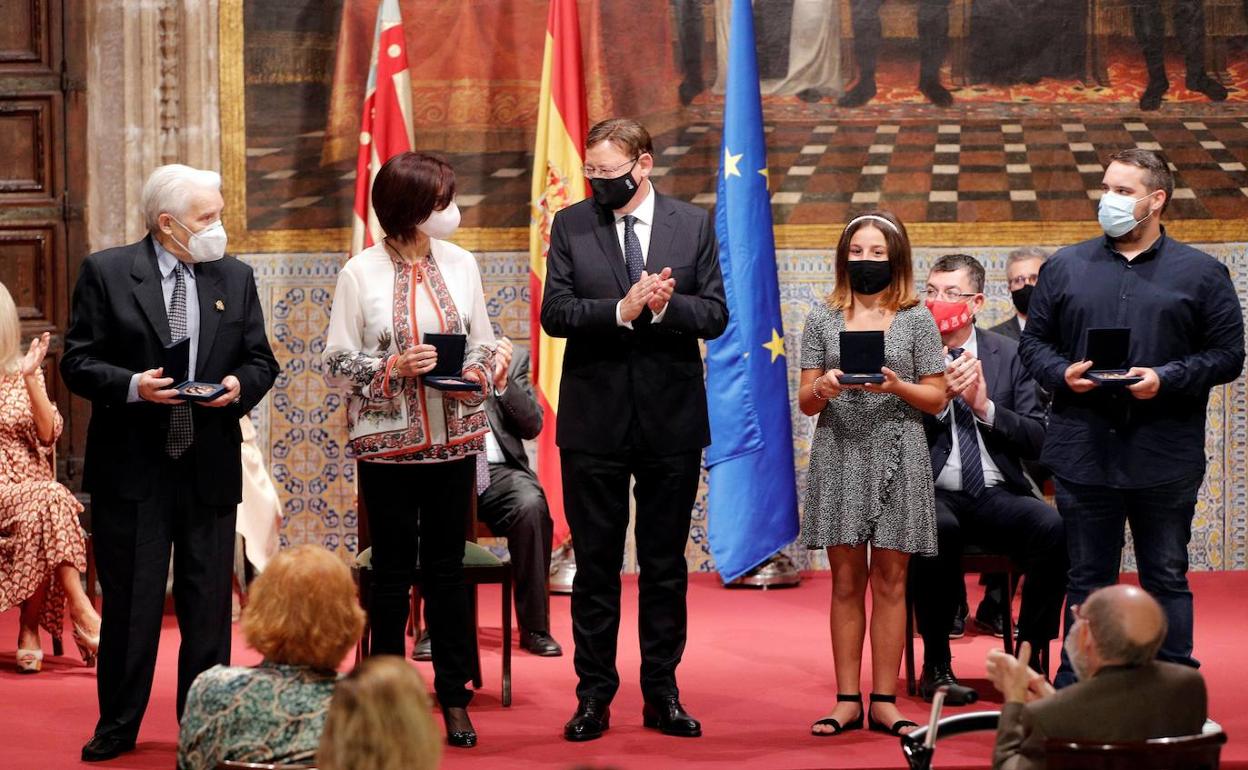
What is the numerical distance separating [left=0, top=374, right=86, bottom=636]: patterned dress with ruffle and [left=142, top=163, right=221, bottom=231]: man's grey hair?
179 cm

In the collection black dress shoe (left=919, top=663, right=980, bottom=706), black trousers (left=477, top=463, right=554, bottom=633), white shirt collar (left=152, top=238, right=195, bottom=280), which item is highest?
white shirt collar (left=152, top=238, right=195, bottom=280)

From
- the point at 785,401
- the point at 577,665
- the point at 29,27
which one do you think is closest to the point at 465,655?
the point at 577,665

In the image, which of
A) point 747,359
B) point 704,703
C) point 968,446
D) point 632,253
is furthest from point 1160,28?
point 704,703

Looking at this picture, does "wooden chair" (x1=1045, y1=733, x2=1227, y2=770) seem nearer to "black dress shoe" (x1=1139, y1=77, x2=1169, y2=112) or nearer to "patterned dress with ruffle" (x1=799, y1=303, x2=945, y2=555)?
"patterned dress with ruffle" (x1=799, y1=303, x2=945, y2=555)

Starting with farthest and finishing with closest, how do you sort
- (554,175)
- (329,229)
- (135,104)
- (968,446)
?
(329,229) → (135,104) → (554,175) → (968,446)

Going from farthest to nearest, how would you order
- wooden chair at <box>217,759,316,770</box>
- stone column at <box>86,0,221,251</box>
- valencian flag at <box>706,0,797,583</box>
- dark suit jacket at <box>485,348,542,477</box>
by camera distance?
stone column at <box>86,0,221,251</box> → valencian flag at <box>706,0,797,583</box> → dark suit jacket at <box>485,348,542,477</box> → wooden chair at <box>217,759,316,770</box>

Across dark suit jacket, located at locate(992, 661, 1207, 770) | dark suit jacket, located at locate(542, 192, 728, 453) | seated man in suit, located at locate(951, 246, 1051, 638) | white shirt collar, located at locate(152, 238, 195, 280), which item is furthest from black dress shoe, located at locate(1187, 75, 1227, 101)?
dark suit jacket, located at locate(992, 661, 1207, 770)

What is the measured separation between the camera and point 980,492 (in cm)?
527

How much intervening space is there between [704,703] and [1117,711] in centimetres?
232

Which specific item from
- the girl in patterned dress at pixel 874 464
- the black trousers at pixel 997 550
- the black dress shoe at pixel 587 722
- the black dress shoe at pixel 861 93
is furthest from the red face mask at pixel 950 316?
the black dress shoe at pixel 861 93

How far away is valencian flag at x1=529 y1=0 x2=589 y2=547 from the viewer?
695 cm

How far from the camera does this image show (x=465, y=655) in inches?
174

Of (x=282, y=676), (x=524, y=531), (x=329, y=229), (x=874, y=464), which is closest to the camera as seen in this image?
(x=282, y=676)

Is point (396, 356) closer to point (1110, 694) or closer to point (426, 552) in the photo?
point (426, 552)
